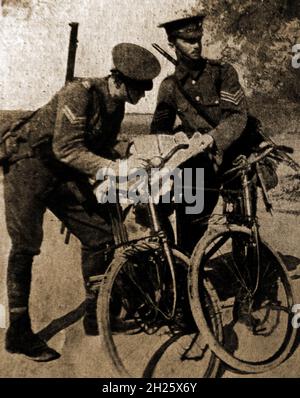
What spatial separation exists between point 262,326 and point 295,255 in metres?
0.69

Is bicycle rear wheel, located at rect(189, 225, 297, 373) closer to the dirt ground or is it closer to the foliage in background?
the dirt ground

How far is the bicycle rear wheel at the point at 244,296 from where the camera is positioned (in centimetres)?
444

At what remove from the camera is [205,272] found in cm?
455

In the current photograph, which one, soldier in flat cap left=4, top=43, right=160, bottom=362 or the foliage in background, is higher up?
the foliage in background

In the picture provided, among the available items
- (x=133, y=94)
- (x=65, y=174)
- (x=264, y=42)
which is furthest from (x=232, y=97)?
(x=65, y=174)

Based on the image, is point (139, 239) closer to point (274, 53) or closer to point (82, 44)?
point (82, 44)

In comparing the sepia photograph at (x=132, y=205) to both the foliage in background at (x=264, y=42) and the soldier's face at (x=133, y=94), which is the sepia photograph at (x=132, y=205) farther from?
the foliage in background at (x=264, y=42)

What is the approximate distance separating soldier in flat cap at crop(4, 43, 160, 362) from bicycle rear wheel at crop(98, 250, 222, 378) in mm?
261

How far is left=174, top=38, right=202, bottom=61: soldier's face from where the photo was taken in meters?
4.81

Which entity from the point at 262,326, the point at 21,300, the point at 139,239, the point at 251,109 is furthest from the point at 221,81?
the point at 21,300

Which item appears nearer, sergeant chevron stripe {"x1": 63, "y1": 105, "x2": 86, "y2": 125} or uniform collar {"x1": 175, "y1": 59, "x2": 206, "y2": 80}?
sergeant chevron stripe {"x1": 63, "y1": 105, "x2": 86, "y2": 125}

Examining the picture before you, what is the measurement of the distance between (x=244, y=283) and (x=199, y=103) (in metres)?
1.24

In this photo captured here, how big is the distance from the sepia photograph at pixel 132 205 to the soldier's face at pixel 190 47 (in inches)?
0.5

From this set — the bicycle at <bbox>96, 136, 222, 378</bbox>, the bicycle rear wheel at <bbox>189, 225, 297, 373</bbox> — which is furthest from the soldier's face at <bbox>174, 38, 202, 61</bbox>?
the bicycle rear wheel at <bbox>189, 225, 297, 373</bbox>
